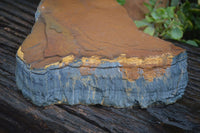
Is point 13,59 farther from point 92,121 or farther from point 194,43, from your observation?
point 194,43

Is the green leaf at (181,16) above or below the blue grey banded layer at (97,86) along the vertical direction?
above

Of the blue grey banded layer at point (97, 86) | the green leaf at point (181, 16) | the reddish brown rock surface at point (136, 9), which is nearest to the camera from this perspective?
the blue grey banded layer at point (97, 86)

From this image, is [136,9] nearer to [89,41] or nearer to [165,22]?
[165,22]

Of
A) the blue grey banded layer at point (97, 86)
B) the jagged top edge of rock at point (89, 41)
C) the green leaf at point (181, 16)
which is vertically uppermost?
the green leaf at point (181, 16)

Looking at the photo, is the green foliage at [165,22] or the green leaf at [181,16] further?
the green leaf at [181,16]

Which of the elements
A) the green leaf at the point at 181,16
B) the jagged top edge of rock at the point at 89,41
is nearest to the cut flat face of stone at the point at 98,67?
the jagged top edge of rock at the point at 89,41

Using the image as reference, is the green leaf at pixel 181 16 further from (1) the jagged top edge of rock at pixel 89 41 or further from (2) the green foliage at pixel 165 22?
(1) the jagged top edge of rock at pixel 89 41

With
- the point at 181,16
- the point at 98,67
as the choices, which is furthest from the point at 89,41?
the point at 181,16

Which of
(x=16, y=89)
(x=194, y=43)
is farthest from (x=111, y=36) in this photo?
(x=194, y=43)
